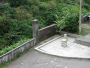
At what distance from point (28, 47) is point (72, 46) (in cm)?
321

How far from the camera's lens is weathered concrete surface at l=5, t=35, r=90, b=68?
1270 cm

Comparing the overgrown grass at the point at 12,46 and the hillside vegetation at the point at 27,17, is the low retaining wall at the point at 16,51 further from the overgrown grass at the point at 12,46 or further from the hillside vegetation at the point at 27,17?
the hillside vegetation at the point at 27,17

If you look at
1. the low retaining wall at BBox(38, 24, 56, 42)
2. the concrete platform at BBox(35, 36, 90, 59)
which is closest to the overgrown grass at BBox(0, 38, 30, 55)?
the concrete platform at BBox(35, 36, 90, 59)

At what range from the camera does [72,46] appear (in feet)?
50.6

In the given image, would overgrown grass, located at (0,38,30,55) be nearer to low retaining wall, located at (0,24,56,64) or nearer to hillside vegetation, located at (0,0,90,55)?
low retaining wall, located at (0,24,56,64)

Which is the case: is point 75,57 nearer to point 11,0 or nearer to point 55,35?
point 55,35

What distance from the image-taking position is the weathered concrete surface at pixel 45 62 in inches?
500

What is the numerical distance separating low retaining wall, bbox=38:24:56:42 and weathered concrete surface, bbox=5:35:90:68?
2.57m

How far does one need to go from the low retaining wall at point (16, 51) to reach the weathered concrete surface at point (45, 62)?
1.21 ft

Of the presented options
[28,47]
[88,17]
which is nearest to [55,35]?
[28,47]

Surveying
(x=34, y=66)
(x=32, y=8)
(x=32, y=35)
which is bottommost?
(x=34, y=66)

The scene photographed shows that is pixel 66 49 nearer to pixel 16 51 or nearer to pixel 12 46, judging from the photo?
pixel 16 51

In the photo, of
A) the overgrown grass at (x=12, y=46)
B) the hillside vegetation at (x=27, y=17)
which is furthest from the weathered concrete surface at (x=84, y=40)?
the overgrown grass at (x=12, y=46)

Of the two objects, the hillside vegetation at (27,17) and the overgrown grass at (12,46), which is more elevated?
the hillside vegetation at (27,17)
